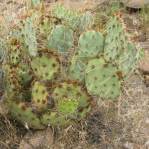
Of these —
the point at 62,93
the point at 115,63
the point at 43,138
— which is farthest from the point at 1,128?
the point at 115,63

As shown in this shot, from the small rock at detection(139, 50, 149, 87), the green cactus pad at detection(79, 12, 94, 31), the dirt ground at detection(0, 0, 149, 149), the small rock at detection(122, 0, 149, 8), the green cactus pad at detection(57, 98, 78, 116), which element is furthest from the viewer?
the small rock at detection(122, 0, 149, 8)

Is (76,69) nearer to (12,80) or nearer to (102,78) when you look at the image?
(102,78)

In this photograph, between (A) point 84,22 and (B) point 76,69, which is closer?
(B) point 76,69

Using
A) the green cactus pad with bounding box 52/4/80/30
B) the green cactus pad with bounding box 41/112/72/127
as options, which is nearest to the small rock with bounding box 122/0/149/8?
the green cactus pad with bounding box 52/4/80/30

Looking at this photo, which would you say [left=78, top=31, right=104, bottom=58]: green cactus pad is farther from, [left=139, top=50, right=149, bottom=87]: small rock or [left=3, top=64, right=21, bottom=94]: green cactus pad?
[left=139, top=50, right=149, bottom=87]: small rock

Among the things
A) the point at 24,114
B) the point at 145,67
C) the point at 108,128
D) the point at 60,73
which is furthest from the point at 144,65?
the point at 24,114

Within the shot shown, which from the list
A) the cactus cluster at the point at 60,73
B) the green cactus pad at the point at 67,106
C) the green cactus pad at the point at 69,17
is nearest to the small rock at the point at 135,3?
the green cactus pad at the point at 69,17

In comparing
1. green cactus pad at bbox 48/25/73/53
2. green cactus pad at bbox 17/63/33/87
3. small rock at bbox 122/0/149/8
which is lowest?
green cactus pad at bbox 17/63/33/87
